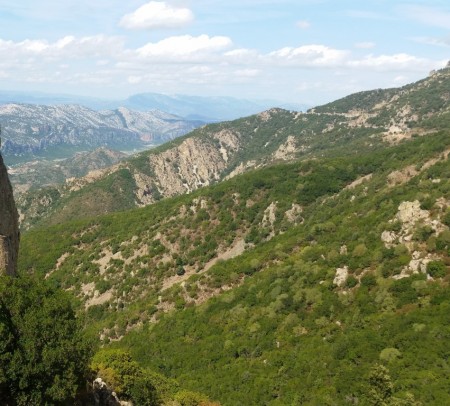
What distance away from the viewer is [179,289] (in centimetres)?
9081

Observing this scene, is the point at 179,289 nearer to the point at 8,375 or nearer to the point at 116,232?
the point at 116,232

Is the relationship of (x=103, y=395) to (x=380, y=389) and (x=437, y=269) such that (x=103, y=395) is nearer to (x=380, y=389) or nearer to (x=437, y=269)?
(x=380, y=389)

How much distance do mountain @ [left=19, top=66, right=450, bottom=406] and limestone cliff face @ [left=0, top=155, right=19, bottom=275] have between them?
43.2 ft

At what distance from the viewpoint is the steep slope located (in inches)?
1944

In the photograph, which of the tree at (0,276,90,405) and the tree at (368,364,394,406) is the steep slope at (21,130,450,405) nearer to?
the tree at (368,364,394,406)

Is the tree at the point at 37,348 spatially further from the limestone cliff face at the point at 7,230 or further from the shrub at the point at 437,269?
the shrub at the point at 437,269

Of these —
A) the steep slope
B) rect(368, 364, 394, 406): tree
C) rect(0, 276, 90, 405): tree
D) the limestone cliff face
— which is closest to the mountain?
rect(368, 364, 394, 406): tree

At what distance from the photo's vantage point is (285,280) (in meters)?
74.9

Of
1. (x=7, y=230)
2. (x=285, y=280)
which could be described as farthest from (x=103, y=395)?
(x=285, y=280)

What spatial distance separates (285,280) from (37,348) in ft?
177

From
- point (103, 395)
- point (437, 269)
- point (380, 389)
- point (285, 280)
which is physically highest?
point (437, 269)

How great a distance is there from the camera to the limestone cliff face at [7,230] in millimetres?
34344

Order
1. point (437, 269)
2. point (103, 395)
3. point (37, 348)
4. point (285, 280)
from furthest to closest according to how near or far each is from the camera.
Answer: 1. point (285, 280)
2. point (437, 269)
3. point (103, 395)
4. point (37, 348)

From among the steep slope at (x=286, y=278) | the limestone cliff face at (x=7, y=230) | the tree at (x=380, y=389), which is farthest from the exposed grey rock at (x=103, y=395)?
the tree at (x=380, y=389)
